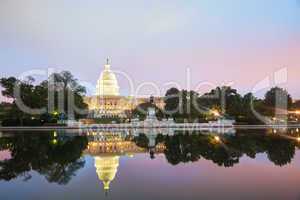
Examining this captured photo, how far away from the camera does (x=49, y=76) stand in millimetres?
53406

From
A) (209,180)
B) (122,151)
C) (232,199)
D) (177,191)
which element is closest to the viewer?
(232,199)

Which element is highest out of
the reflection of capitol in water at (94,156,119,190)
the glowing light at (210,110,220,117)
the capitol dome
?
the capitol dome

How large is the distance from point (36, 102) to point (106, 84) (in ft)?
162

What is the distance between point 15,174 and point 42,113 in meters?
35.6

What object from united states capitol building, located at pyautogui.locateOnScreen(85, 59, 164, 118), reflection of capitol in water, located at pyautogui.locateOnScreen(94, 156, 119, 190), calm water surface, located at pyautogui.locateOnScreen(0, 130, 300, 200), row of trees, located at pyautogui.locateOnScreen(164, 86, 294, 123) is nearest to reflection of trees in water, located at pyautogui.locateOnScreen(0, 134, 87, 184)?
calm water surface, located at pyautogui.locateOnScreen(0, 130, 300, 200)

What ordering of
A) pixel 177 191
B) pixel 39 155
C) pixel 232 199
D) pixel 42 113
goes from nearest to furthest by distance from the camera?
pixel 232 199
pixel 177 191
pixel 39 155
pixel 42 113

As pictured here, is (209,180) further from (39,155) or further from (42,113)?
(42,113)

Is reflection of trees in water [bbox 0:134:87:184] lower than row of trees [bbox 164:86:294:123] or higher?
lower

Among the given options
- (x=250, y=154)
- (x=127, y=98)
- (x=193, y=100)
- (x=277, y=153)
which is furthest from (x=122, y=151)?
(x=127, y=98)

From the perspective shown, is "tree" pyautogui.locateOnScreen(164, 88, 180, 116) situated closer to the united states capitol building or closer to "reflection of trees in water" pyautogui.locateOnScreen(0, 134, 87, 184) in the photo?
the united states capitol building

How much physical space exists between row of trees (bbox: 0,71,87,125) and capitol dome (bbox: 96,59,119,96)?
4133cm

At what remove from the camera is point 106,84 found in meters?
91.6

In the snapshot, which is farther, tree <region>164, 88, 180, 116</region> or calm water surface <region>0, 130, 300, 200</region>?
tree <region>164, 88, 180, 116</region>

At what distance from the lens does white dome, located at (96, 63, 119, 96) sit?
9131cm
